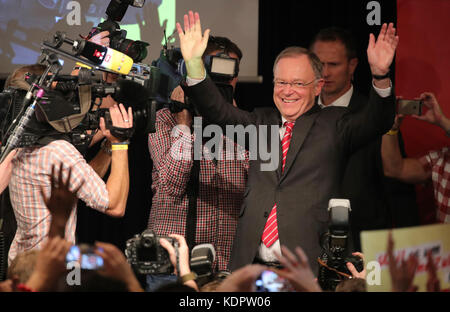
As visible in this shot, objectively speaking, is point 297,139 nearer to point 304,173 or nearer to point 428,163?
point 304,173

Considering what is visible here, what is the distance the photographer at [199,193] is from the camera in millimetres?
2664

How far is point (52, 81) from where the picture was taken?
2162mm

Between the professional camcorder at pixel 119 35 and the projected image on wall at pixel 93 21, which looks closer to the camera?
the professional camcorder at pixel 119 35

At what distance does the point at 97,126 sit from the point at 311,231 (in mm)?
931

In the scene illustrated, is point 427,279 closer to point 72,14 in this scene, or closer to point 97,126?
point 97,126

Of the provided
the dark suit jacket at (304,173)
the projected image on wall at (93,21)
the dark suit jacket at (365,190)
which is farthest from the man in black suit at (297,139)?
the projected image on wall at (93,21)

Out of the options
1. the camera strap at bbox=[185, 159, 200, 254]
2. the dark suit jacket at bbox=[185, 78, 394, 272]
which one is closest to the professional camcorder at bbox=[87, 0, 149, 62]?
the dark suit jacket at bbox=[185, 78, 394, 272]

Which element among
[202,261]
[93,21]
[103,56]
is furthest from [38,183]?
[93,21]

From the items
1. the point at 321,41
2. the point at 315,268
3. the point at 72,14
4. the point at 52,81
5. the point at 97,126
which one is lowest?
the point at 315,268

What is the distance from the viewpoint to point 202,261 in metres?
1.73

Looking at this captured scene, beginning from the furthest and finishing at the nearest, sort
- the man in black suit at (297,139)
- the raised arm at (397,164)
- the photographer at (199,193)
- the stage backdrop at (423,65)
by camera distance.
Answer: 1. the stage backdrop at (423,65)
2. the raised arm at (397,164)
3. the photographer at (199,193)
4. the man in black suit at (297,139)

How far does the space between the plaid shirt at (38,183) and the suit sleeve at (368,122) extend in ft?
3.22

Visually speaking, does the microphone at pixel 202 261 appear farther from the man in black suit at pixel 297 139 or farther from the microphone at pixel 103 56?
the microphone at pixel 103 56
